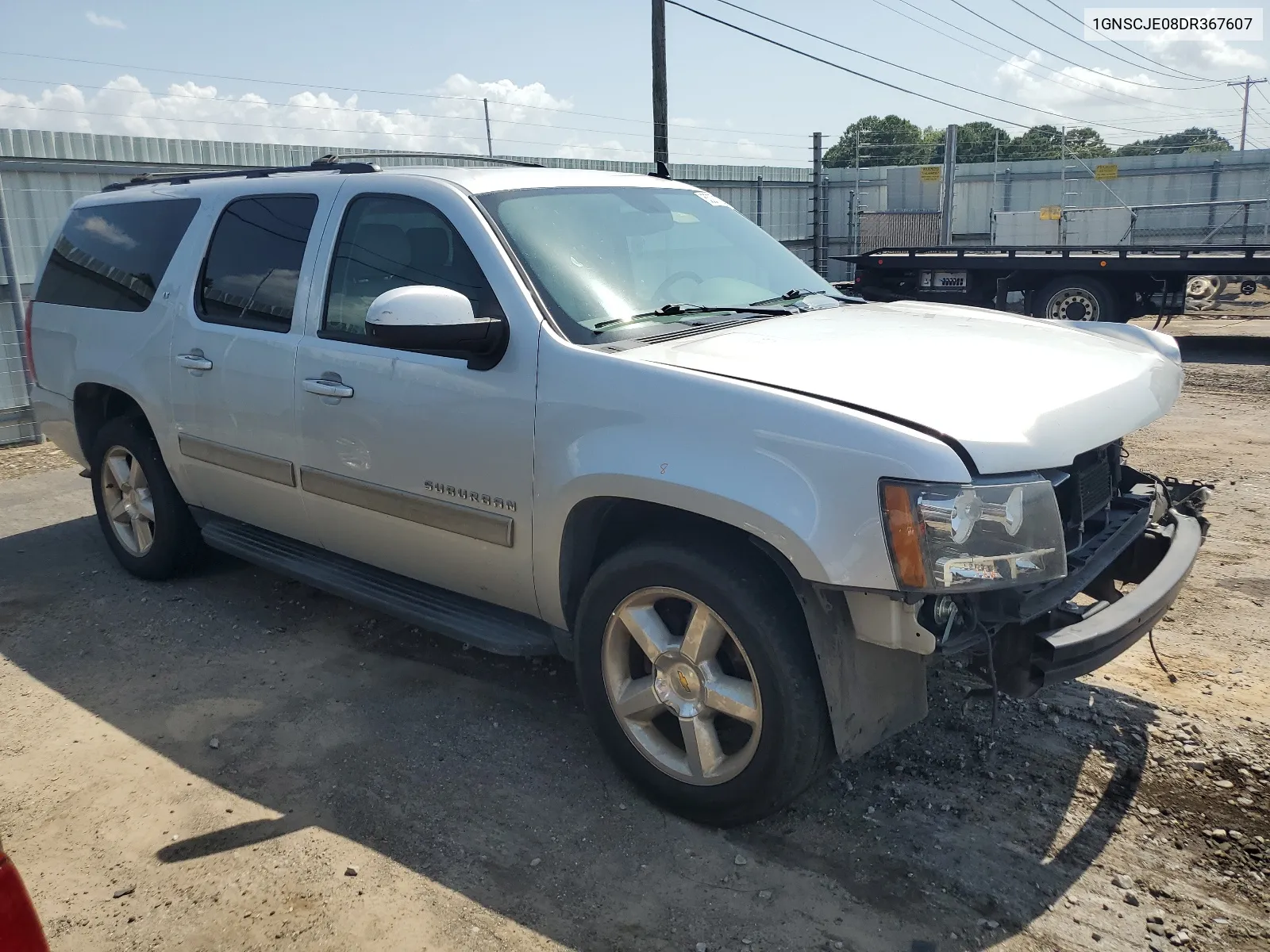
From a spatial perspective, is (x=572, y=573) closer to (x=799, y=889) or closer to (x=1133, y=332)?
(x=799, y=889)

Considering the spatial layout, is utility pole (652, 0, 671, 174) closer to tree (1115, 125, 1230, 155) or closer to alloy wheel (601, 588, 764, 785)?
alloy wheel (601, 588, 764, 785)

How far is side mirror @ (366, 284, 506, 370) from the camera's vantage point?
3.18 meters

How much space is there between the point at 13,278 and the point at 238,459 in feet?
19.4

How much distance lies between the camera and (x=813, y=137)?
1788cm

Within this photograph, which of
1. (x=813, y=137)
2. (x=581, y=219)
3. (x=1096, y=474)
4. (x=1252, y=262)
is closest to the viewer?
(x=1096, y=474)

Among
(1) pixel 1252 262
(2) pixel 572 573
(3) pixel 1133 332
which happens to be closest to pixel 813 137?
(1) pixel 1252 262

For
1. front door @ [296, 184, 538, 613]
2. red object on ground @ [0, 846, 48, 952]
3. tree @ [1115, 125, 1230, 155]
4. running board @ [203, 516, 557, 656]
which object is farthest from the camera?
tree @ [1115, 125, 1230, 155]

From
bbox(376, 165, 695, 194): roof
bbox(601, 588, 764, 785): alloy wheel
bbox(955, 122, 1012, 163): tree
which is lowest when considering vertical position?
bbox(601, 588, 764, 785): alloy wheel

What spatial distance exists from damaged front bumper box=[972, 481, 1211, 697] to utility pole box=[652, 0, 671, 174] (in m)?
13.8

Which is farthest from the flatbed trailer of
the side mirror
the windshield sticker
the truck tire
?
the truck tire

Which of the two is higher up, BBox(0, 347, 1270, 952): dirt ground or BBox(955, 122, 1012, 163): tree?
BBox(955, 122, 1012, 163): tree

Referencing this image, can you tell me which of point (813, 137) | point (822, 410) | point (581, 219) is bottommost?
point (822, 410)

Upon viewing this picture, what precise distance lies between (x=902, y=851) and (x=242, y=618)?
3337 millimetres

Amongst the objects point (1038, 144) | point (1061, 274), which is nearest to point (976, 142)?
point (1038, 144)
